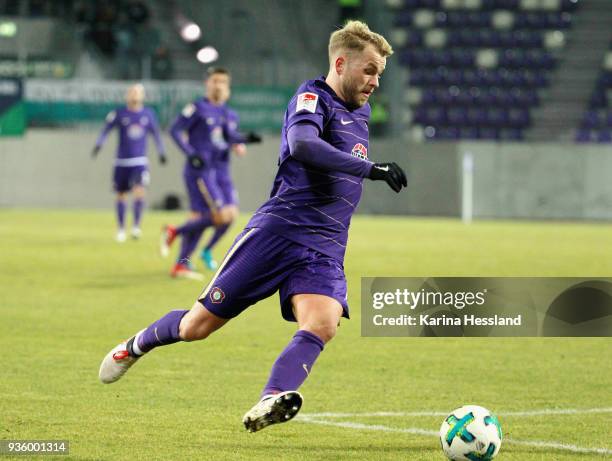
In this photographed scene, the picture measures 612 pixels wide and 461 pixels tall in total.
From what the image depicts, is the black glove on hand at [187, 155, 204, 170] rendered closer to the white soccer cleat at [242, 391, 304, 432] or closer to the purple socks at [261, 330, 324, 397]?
the purple socks at [261, 330, 324, 397]

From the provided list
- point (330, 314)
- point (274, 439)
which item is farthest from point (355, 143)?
point (274, 439)

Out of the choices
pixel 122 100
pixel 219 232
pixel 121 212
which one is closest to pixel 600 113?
pixel 122 100

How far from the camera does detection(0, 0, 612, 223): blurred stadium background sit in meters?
28.9

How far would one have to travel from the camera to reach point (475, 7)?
105 feet

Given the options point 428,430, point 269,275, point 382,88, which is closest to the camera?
point 269,275

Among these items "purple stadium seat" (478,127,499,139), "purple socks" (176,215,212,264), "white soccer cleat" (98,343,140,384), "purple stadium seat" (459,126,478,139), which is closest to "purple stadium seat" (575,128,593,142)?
"purple stadium seat" (478,127,499,139)

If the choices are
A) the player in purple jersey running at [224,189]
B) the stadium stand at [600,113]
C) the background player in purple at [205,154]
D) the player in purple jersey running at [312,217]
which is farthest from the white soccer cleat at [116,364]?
the stadium stand at [600,113]

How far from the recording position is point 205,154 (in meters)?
14.8

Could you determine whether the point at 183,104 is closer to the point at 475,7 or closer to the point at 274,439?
the point at 475,7

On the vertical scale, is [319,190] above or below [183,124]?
above

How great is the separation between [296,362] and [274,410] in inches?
14.7

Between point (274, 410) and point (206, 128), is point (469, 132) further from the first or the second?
point (274, 410)

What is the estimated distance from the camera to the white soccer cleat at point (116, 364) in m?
5.88

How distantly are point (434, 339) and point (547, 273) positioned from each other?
5522mm
